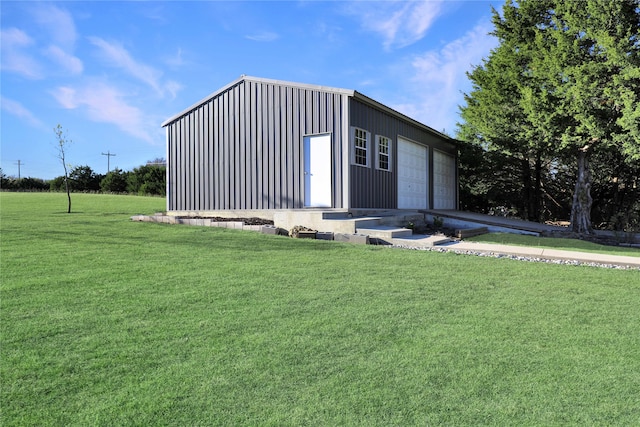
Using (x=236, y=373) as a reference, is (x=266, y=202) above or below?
above

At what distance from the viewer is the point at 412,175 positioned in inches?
567

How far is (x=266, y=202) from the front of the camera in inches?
470

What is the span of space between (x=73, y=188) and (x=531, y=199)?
39.2 meters

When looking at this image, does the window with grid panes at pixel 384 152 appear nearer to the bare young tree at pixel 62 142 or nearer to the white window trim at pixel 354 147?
the white window trim at pixel 354 147

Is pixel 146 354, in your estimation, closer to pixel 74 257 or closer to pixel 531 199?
pixel 74 257

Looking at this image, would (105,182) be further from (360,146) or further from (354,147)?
(354,147)

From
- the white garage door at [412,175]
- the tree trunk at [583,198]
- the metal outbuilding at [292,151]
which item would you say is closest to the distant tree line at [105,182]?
the metal outbuilding at [292,151]

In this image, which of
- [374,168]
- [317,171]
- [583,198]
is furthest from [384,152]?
[583,198]

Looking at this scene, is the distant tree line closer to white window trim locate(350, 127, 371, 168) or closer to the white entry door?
the white entry door

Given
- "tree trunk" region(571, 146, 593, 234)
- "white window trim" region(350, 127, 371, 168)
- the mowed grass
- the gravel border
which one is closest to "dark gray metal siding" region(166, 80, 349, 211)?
"white window trim" region(350, 127, 371, 168)

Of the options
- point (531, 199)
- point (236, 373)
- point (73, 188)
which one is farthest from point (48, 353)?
point (73, 188)

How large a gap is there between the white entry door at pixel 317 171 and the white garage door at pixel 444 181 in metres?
6.93

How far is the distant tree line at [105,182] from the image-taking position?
117ft

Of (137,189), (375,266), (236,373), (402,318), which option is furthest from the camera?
(137,189)
